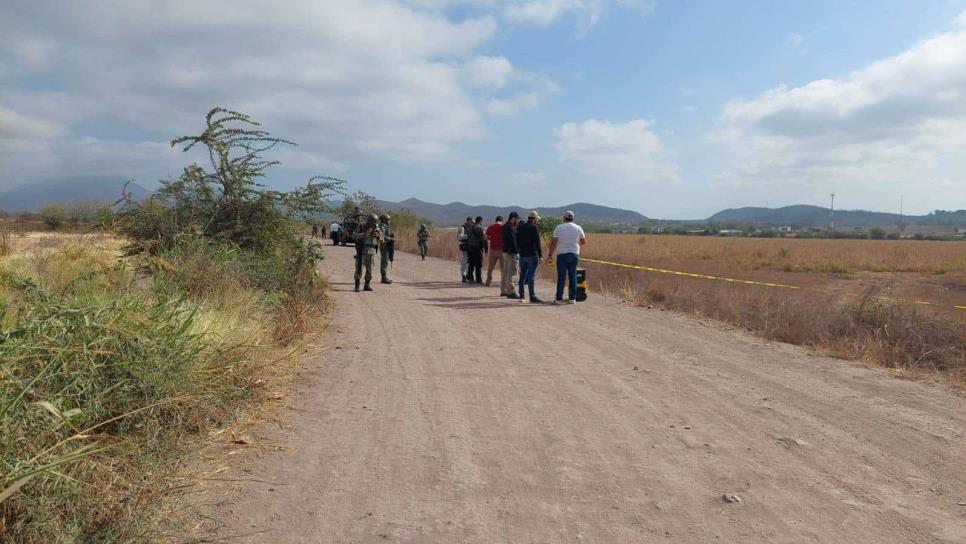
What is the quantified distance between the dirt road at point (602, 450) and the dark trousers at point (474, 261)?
8.10m

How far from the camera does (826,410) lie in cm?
627

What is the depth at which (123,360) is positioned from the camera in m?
4.57

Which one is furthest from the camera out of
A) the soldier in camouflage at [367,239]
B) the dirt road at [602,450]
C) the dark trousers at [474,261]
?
the dark trousers at [474,261]

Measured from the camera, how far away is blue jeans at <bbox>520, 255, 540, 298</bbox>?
44.4 feet

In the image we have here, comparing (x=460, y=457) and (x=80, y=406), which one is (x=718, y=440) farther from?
(x=80, y=406)

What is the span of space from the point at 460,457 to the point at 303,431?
135cm

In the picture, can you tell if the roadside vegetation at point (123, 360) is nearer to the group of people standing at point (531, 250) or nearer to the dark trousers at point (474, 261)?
the group of people standing at point (531, 250)

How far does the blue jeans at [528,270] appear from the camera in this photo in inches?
533

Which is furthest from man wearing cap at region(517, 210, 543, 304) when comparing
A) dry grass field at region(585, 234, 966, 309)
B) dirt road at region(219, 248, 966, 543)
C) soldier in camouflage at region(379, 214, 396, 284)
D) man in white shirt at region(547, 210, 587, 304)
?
dry grass field at region(585, 234, 966, 309)

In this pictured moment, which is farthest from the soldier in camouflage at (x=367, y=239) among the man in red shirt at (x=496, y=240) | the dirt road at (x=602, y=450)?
the dirt road at (x=602, y=450)

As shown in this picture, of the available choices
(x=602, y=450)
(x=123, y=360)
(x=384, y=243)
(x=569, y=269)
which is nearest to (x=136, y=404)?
(x=123, y=360)

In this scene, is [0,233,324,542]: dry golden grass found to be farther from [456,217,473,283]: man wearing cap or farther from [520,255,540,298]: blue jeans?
[456,217,473,283]: man wearing cap

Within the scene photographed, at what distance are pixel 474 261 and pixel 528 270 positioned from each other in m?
3.75

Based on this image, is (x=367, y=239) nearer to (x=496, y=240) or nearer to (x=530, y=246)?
(x=496, y=240)
